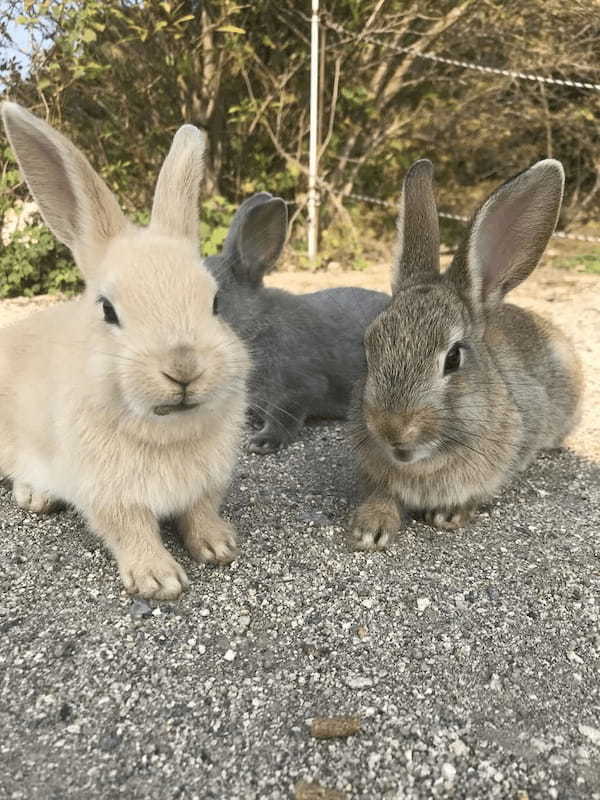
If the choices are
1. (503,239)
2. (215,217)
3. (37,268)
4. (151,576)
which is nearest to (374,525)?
(151,576)

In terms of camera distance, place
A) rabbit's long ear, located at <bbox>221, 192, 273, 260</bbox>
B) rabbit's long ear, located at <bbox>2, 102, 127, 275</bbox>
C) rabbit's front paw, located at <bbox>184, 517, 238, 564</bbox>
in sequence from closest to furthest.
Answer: rabbit's long ear, located at <bbox>2, 102, 127, 275</bbox> < rabbit's front paw, located at <bbox>184, 517, 238, 564</bbox> < rabbit's long ear, located at <bbox>221, 192, 273, 260</bbox>

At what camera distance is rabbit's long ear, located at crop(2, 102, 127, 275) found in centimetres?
249

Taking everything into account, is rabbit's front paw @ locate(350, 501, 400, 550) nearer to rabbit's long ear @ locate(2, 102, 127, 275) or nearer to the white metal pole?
rabbit's long ear @ locate(2, 102, 127, 275)

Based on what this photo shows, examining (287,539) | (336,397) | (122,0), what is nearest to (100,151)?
(122,0)

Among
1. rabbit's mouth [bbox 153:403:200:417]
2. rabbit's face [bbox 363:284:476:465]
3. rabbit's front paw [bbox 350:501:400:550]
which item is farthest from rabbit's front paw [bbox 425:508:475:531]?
rabbit's mouth [bbox 153:403:200:417]

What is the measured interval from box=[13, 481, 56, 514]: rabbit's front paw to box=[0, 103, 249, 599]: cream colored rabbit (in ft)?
0.77

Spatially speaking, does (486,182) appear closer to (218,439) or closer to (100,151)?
(100,151)

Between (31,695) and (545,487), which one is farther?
(545,487)

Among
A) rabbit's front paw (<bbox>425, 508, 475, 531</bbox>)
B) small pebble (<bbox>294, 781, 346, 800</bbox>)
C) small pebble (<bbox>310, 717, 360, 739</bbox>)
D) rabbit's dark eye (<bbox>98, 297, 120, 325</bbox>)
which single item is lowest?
rabbit's front paw (<bbox>425, 508, 475, 531</bbox>)

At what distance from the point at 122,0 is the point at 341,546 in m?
7.11

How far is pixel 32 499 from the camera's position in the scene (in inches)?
126

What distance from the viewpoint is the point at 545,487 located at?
3645 mm

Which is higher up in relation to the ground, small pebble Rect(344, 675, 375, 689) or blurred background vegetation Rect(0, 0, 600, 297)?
blurred background vegetation Rect(0, 0, 600, 297)

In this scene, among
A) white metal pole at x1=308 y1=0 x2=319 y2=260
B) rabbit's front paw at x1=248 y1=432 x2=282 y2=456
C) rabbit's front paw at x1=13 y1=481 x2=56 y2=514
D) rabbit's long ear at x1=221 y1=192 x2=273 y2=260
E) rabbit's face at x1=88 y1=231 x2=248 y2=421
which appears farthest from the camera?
white metal pole at x1=308 y1=0 x2=319 y2=260
